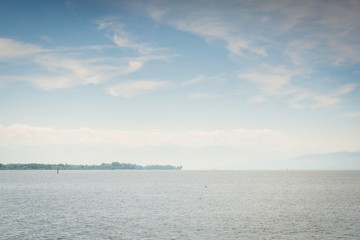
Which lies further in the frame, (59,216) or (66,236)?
(59,216)

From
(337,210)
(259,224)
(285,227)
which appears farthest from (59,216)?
(337,210)

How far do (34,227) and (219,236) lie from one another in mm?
24062

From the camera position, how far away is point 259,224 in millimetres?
47156

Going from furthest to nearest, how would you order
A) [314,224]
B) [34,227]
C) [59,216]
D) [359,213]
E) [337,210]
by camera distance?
[337,210]
[359,213]
[59,216]
[314,224]
[34,227]

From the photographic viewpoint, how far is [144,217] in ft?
172

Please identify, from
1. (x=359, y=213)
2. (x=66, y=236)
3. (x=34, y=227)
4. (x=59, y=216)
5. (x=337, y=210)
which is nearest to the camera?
(x=66, y=236)

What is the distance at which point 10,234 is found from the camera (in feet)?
126

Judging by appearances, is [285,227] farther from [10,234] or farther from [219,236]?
[10,234]

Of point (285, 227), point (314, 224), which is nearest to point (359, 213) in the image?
point (314, 224)

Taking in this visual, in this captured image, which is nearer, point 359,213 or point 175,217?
point 175,217

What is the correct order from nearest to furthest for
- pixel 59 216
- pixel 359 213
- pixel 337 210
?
1. pixel 59 216
2. pixel 359 213
3. pixel 337 210

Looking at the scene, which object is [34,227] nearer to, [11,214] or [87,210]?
[11,214]

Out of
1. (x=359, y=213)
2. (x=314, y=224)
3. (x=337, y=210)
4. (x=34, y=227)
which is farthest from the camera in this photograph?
(x=337, y=210)

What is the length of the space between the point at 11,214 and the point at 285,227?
42.6 meters
